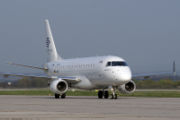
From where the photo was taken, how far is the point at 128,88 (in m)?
44.0

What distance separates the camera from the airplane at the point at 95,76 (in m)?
40.3

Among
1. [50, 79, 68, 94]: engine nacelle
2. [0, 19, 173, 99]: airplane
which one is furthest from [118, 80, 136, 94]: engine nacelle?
[50, 79, 68, 94]: engine nacelle

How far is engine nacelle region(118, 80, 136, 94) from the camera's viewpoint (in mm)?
43406

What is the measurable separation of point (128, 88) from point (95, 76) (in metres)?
3.33

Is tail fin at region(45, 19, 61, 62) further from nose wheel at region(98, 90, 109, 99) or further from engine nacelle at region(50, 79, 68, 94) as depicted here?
nose wheel at region(98, 90, 109, 99)

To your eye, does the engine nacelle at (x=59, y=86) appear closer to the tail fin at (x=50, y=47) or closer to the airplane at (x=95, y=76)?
the airplane at (x=95, y=76)

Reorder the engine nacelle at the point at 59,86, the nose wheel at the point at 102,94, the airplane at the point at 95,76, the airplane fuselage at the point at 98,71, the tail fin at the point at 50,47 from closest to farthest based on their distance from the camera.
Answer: the airplane fuselage at the point at 98,71 < the airplane at the point at 95,76 < the nose wheel at the point at 102,94 < the engine nacelle at the point at 59,86 < the tail fin at the point at 50,47

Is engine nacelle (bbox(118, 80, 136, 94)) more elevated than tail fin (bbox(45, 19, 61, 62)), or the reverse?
tail fin (bbox(45, 19, 61, 62))
